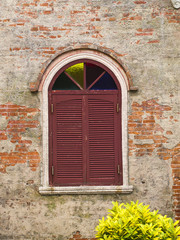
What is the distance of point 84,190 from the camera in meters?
6.12

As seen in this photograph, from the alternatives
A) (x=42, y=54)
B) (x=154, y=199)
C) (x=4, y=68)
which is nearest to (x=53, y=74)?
(x=42, y=54)

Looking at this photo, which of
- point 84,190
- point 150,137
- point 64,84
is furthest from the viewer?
point 64,84

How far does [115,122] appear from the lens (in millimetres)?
6273

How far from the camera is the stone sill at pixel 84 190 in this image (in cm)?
611

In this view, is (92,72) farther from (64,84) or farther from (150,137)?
(150,137)

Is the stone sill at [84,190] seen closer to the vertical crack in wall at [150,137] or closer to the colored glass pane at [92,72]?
the vertical crack in wall at [150,137]

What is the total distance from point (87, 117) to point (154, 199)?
5.96 ft

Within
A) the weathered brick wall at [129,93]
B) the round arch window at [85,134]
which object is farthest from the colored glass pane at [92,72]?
the weathered brick wall at [129,93]

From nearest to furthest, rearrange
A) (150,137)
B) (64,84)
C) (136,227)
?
(136,227)
(150,137)
(64,84)

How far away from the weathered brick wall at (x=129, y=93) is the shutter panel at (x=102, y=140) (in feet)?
0.94

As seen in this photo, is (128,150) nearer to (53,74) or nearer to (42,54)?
(53,74)

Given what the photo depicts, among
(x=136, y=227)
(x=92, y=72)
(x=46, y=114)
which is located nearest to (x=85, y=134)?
(x=46, y=114)

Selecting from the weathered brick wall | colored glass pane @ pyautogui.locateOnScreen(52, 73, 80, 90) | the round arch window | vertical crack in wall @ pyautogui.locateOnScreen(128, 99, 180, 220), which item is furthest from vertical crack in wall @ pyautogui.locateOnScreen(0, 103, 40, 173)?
vertical crack in wall @ pyautogui.locateOnScreen(128, 99, 180, 220)

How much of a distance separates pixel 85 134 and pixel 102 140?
313 millimetres
